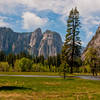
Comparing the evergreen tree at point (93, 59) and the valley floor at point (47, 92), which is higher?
the evergreen tree at point (93, 59)

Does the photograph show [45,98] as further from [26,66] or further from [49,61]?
[49,61]

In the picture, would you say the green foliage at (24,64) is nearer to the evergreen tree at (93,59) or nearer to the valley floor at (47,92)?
the evergreen tree at (93,59)

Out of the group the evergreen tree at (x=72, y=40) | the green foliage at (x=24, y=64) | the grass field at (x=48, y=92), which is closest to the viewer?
the grass field at (x=48, y=92)

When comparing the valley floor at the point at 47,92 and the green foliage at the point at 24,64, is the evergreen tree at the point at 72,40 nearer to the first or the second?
the valley floor at the point at 47,92

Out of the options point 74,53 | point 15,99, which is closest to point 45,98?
point 15,99

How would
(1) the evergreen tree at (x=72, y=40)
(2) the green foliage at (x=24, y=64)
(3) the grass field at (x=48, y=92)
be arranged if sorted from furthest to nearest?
(2) the green foliage at (x=24, y=64) → (1) the evergreen tree at (x=72, y=40) → (3) the grass field at (x=48, y=92)

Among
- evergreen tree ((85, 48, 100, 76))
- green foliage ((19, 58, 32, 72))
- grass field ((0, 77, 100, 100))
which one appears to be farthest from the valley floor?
green foliage ((19, 58, 32, 72))

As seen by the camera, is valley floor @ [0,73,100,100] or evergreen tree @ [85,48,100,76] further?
evergreen tree @ [85,48,100,76]

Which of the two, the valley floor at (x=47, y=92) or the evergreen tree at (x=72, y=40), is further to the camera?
the evergreen tree at (x=72, y=40)

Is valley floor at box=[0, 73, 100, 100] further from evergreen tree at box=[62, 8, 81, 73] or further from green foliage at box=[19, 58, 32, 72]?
green foliage at box=[19, 58, 32, 72]

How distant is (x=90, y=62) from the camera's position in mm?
38656

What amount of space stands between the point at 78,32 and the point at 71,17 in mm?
4532

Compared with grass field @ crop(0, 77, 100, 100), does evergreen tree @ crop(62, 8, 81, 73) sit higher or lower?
higher

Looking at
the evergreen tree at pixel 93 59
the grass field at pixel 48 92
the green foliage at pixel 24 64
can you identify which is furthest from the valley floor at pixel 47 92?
the green foliage at pixel 24 64
